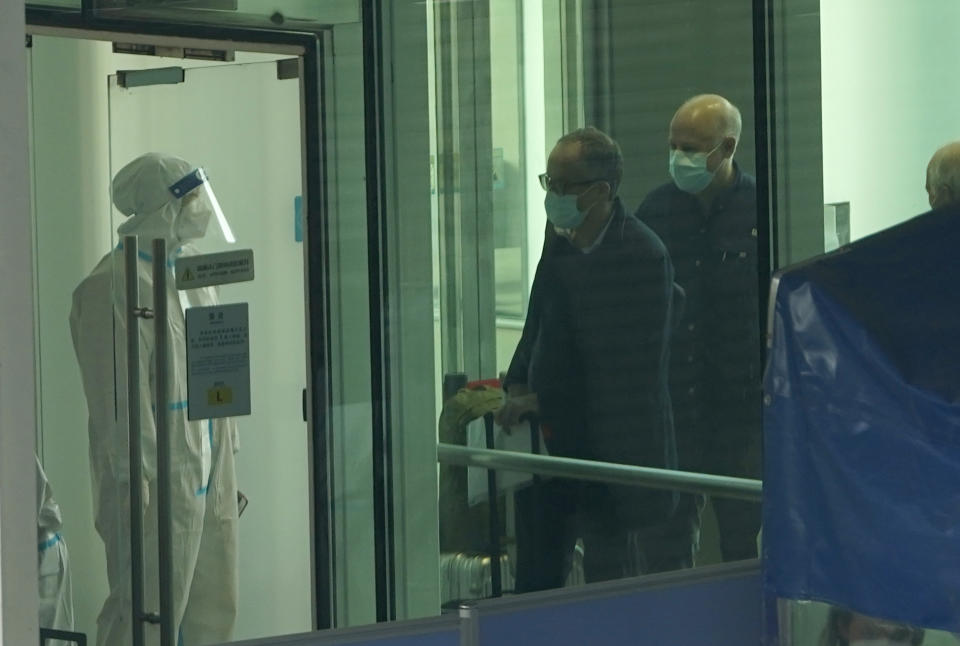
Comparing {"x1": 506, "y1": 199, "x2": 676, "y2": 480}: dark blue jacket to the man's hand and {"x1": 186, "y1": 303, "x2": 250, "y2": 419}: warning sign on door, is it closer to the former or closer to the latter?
the man's hand

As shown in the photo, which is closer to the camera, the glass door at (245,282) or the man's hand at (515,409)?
the glass door at (245,282)

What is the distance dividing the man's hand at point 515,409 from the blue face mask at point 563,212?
1.13 ft

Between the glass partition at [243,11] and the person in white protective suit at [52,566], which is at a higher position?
the glass partition at [243,11]

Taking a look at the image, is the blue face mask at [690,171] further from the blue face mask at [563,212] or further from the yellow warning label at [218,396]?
the yellow warning label at [218,396]

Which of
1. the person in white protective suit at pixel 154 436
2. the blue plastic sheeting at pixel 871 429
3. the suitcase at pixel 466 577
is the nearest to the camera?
the blue plastic sheeting at pixel 871 429

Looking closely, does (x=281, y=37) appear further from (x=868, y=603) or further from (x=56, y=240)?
(x=868, y=603)

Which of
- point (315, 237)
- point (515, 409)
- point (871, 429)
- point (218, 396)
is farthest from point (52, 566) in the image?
point (871, 429)

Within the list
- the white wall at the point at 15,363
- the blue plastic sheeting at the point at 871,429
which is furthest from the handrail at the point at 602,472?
the white wall at the point at 15,363

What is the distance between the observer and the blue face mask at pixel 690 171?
2984 mm

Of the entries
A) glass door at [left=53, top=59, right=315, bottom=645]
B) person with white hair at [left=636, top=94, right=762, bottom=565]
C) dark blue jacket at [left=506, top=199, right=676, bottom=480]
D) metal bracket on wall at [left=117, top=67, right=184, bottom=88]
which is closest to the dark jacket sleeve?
dark blue jacket at [left=506, top=199, right=676, bottom=480]

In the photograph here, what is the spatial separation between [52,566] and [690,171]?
4.84ft

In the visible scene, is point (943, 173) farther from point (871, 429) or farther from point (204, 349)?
point (204, 349)

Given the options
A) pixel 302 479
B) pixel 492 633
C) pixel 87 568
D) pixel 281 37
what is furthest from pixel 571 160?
pixel 87 568

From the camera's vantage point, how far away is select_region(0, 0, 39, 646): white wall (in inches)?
77.9
